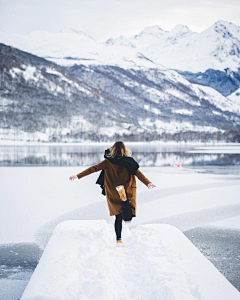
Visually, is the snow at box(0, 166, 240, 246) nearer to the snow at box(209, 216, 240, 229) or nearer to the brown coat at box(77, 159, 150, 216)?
the snow at box(209, 216, 240, 229)

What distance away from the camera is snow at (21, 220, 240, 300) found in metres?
4.01

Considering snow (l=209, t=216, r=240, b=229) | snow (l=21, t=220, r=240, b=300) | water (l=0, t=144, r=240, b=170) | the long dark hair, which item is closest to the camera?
snow (l=21, t=220, r=240, b=300)

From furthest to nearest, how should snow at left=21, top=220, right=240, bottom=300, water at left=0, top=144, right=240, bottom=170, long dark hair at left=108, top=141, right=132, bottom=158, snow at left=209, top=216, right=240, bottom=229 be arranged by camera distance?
1. water at left=0, top=144, right=240, bottom=170
2. snow at left=209, top=216, right=240, bottom=229
3. long dark hair at left=108, top=141, right=132, bottom=158
4. snow at left=21, top=220, right=240, bottom=300

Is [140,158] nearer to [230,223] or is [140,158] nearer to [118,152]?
[230,223]

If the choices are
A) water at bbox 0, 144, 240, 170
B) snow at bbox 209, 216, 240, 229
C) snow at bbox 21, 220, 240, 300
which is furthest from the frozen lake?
snow at bbox 21, 220, 240, 300

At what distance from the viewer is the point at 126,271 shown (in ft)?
15.4

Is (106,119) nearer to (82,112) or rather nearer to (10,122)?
(82,112)

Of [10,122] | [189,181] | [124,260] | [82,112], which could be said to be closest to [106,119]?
[82,112]

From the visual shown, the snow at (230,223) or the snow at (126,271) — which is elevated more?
the snow at (126,271)

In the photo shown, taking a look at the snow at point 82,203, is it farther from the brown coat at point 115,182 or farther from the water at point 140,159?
the water at point 140,159

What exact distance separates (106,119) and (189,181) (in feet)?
521

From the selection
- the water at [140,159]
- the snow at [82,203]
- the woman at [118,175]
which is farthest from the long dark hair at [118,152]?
the water at [140,159]

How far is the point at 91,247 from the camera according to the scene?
5.53m

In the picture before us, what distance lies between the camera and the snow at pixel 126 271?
A: 158 inches
